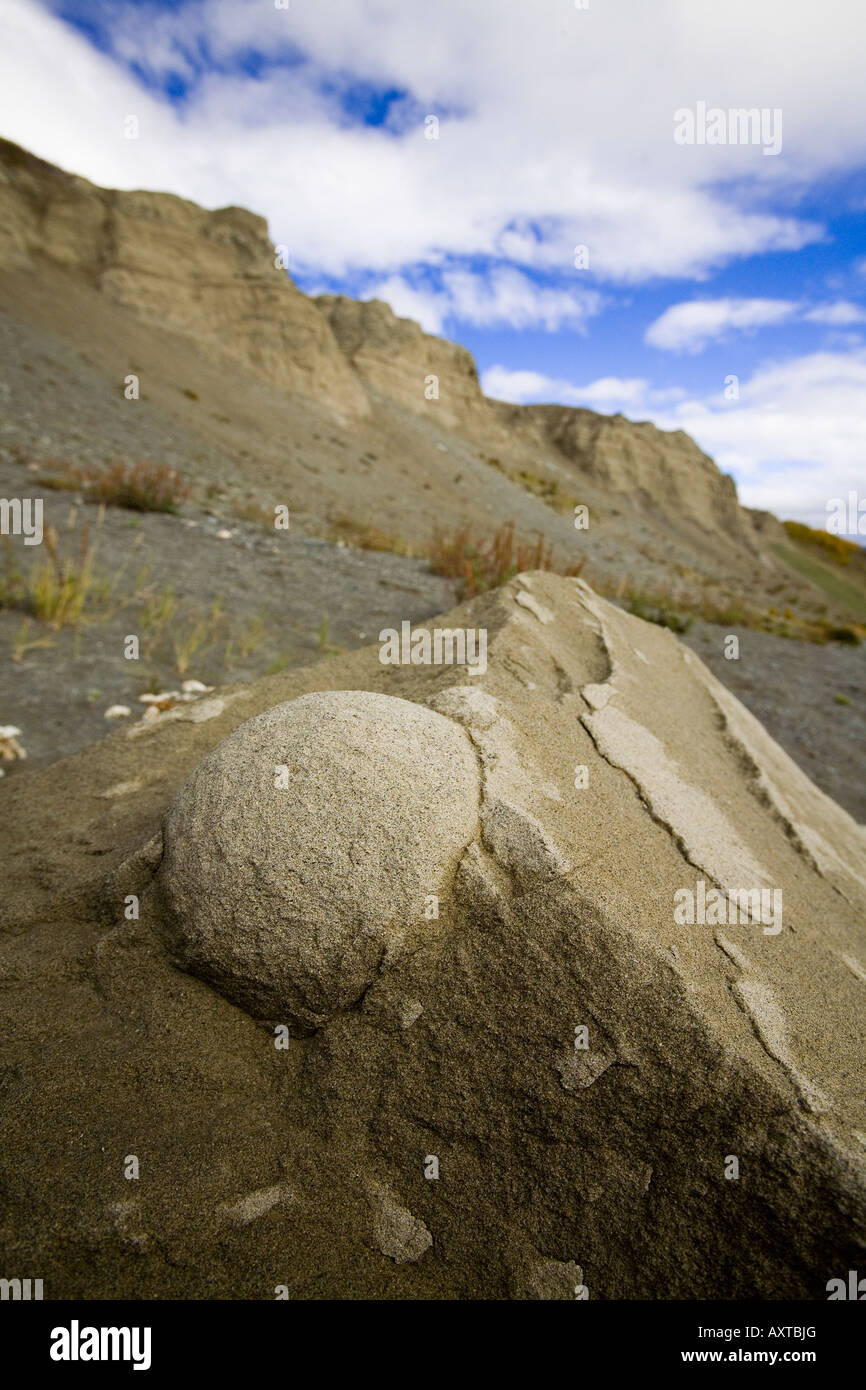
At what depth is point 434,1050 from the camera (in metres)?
1.50

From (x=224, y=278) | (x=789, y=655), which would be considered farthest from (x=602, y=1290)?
(x=224, y=278)

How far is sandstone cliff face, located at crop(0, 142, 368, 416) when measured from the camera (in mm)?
17234

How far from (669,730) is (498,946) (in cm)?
140

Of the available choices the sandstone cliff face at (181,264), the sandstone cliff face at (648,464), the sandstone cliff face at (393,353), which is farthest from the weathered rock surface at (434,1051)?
the sandstone cliff face at (648,464)

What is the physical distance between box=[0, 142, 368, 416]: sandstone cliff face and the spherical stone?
773 inches

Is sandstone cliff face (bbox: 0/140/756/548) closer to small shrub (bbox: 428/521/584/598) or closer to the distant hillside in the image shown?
the distant hillside

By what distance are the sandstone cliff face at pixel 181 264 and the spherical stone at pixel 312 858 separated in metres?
19.6

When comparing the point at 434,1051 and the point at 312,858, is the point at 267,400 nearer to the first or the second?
the point at 312,858

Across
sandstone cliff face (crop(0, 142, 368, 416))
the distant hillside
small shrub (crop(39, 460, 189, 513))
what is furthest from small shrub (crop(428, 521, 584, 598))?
sandstone cliff face (crop(0, 142, 368, 416))

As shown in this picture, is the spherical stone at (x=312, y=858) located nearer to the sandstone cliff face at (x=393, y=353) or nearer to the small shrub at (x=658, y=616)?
the small shrub at (x=658, y=616)

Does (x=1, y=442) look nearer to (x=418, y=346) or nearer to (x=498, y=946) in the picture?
(x=498, y=946)

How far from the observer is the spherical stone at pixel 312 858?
1557 millimetres

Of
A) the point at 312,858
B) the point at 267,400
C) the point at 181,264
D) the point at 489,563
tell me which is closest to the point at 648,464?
the point at 267,400

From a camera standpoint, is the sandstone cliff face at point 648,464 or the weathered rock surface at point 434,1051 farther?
the sandstone cliff face at point 648,464
